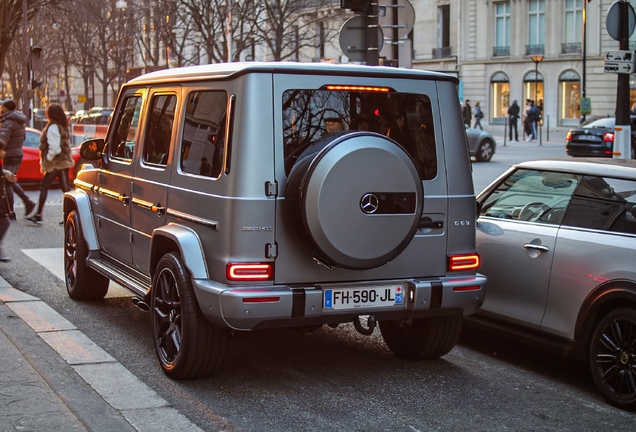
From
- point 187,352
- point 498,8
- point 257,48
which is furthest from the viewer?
point 257,48

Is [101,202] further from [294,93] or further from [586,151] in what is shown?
[586,151]

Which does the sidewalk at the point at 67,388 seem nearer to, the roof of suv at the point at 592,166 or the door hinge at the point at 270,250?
the door hinge at the point at 270,250

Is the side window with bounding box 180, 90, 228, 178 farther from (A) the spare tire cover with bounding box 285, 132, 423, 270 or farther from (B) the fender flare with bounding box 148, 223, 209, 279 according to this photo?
(A) the spare tire cover with bounding box 285, 132, 423, 270

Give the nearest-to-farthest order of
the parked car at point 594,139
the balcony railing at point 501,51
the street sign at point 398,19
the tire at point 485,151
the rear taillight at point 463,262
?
1. the rear taillight at point 463,262
2. the street sign at point 398,19
3. the parked car at point 594,139
4. the tire at point 485,151
5. the balcony railing at point 501,51

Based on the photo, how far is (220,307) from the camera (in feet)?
17.0

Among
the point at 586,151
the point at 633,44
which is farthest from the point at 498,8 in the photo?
the point at 586,151

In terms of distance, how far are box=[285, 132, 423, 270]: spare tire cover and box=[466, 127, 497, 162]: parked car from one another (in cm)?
2314

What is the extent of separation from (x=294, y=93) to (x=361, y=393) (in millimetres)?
1776

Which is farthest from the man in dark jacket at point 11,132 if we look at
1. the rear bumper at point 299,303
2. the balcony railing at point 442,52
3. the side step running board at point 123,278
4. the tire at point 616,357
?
the balcony railing at point 442,52

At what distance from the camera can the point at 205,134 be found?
5.62 metres

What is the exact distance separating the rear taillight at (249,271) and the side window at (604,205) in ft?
6.65

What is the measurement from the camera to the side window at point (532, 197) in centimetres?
622


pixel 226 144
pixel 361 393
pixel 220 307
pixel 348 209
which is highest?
pixel 226 144

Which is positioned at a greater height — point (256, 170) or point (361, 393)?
point (256, 170)
